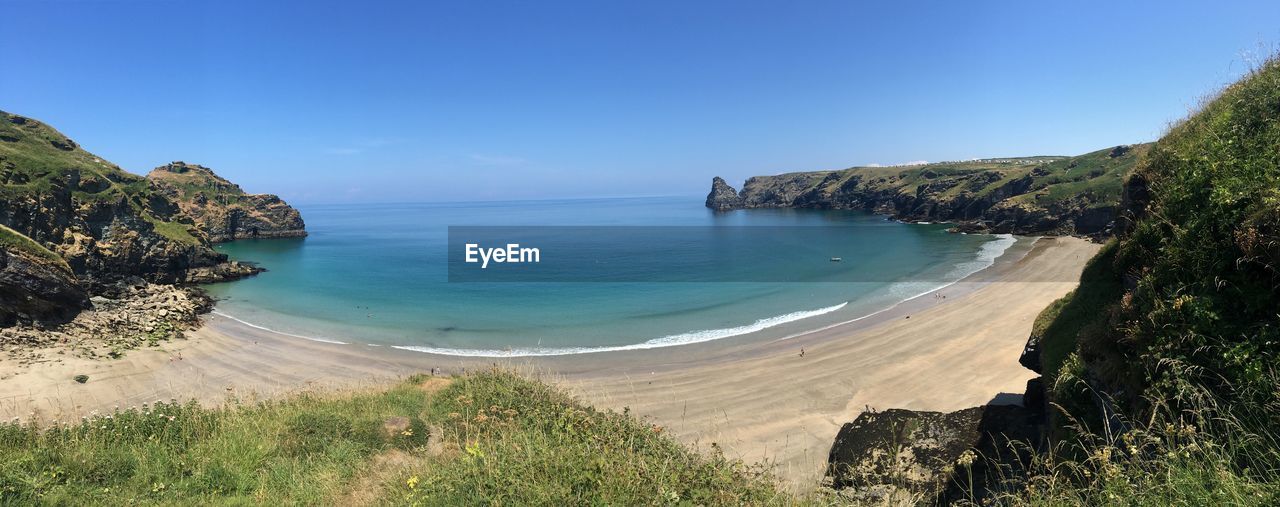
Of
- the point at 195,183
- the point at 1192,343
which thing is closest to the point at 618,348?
the point at 1192,343

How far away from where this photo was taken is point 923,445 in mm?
10781

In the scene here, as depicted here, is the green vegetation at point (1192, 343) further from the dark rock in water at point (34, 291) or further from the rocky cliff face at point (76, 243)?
the rocky cliff face at point (76, 243)

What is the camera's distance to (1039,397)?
11859 millimetres

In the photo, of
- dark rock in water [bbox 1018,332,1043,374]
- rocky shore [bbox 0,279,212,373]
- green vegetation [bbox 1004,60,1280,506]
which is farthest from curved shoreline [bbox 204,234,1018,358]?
green vegetation [bbox 1004,60,1280,506]

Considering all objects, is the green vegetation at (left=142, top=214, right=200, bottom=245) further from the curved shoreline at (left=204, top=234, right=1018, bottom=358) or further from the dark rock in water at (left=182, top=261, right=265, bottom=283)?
the curved shoreline at (left=204, top=234, right=1018, bottom=358)

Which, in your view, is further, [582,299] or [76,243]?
[76,243]

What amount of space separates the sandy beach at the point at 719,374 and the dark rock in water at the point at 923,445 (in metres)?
1.92

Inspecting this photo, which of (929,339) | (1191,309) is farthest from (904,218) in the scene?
(1191,309)

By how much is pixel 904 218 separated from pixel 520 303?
353ft

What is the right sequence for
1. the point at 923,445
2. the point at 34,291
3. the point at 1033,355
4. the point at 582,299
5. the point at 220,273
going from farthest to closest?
the point at 220,273 < the point at 582,299 < the point at 34,291 < the point at 1033,355 < the point at 923,445

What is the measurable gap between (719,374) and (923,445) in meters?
11.8

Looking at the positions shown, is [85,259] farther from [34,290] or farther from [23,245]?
[34,290]

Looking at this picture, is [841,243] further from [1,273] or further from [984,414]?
[1,273]

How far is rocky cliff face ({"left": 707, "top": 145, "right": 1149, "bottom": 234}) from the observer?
73.2m
